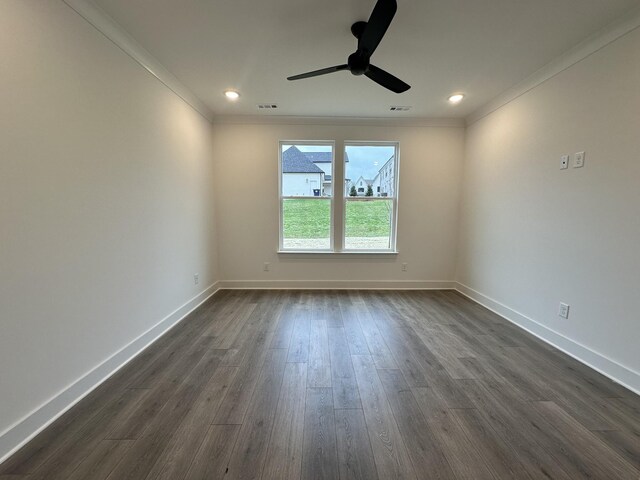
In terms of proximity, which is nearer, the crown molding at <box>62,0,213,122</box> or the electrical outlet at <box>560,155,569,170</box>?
the crown molding at <box>62,0,213,122</box>

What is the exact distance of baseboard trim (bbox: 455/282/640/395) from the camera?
1.86 meters

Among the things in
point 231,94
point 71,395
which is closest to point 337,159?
point 231,94

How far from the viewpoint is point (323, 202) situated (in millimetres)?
4156

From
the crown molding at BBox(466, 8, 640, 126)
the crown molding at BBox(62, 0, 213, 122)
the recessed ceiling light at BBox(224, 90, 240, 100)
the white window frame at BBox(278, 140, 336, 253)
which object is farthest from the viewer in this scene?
the white window frame at BBox(278, 140, 336, 253)

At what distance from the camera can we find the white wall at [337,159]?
3.93m

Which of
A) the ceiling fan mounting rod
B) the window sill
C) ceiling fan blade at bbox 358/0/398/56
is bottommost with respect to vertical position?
the window sill

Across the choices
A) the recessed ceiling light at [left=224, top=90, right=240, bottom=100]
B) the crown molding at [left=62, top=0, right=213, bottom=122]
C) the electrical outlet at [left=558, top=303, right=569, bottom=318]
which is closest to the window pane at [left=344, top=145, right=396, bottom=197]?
the recessed ceiling light at [left=224, top=90, right=240, bottom=100]

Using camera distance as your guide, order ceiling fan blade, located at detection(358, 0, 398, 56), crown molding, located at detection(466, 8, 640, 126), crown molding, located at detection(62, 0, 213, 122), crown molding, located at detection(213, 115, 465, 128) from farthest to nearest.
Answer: crown molding, located at detection(213, 115, 465, 128) → crown molding, located at detection(466, 8, 640, 126) → crown molding, located at detection(62, 0, 213, 122) → ceiling fan blade, located at detection(358, 0, 398, 56)

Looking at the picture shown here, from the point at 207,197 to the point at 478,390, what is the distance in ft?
11.8

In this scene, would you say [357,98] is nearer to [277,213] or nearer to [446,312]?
[277,213]

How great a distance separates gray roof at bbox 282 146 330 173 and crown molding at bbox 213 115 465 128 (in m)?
0.42

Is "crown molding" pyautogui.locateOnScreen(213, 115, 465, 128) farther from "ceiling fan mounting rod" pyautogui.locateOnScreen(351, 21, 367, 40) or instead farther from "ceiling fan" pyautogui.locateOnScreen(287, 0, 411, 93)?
"ceiling fan mounting rod" pyautogui.locateOnScreen(351, 21, 367, 40)

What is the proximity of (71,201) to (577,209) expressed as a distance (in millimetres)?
3728

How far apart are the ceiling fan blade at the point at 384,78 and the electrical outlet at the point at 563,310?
91.2 inches
